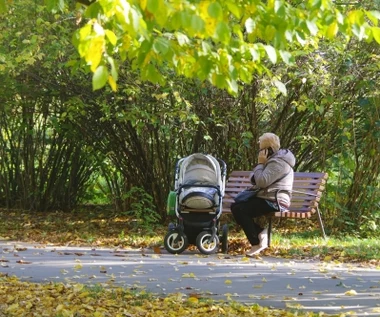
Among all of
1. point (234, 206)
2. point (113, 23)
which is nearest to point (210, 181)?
point (234, 206)

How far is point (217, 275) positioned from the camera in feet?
28.0

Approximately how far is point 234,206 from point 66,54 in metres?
3.56

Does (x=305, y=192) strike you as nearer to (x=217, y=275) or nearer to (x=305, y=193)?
(x=305, y=193)

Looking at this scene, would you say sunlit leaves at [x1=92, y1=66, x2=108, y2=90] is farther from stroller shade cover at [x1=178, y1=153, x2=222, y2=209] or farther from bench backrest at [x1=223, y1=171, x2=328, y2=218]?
bench backrest at [x1=223, y1=171, x2=328, y2=218]

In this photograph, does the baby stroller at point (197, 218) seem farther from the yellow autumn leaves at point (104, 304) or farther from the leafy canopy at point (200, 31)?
the leafy canopy at point (200, 31)

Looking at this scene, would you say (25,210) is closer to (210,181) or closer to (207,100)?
(207,100)

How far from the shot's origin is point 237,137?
13211 mm

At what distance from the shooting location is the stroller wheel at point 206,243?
411 inches

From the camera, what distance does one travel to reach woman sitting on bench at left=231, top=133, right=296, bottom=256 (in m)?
10.4

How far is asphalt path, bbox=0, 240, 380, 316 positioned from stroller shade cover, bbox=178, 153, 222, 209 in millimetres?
668

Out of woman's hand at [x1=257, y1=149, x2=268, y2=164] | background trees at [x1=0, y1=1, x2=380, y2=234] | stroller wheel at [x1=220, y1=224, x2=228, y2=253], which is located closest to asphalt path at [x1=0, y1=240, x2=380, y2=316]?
stroller wheel at [x1=220, y1=224, x2=228, y2=253]

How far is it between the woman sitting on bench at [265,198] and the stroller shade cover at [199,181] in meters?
0.36

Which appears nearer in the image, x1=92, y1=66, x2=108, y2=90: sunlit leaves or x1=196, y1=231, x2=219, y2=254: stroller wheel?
x1=92, y1=66, x2=108, y2=90: sunlit leaves

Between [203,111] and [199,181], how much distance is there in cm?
234
